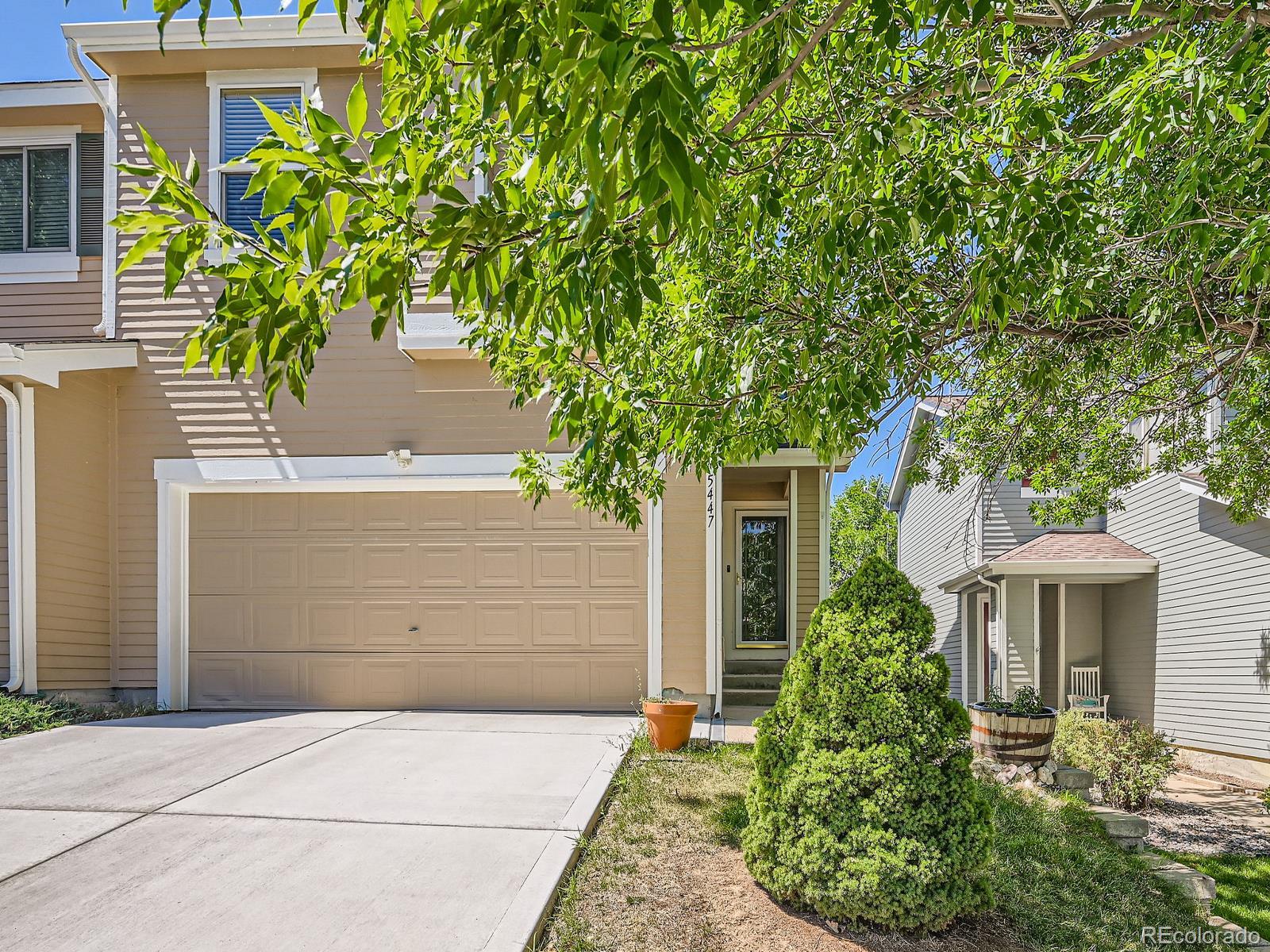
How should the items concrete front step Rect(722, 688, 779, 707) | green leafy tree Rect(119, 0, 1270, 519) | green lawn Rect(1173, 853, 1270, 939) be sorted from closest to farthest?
green leafy tree Rect(119, 0, 1270, 519) < green lawn Rect(1173, 853, 1270, 939) < concrete front step Rect(722, 688, 779, 707)

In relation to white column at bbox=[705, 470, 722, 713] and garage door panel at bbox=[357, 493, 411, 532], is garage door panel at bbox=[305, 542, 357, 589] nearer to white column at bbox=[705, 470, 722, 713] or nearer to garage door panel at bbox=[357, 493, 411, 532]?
garage door panel at bbox=[357, 493, 411, 532]

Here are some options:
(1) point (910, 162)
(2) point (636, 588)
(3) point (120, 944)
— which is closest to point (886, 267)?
(1) point (910, 162)

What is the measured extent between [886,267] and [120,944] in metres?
4.56

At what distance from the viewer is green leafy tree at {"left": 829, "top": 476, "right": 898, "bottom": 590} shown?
27531 millimetres

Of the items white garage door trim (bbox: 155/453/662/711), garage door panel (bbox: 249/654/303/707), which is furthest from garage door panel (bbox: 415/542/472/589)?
garage door panel (bbox: 249/654/303/707)

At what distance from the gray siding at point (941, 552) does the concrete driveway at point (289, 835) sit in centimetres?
1060

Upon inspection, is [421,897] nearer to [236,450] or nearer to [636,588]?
[636,588]

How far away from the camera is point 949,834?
376 centimetres

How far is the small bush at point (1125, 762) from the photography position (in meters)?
8.00

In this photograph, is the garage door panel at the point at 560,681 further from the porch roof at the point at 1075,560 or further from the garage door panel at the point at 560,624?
the porch roof at the point at 1075,560

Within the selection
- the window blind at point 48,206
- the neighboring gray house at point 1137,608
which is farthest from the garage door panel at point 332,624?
the neighboring gray house at point 1137,608

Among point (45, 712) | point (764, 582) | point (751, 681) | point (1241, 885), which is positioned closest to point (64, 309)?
point (45, 712)

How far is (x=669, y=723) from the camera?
23.1 ft

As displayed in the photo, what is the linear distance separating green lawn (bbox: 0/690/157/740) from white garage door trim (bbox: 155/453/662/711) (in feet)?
1.49
